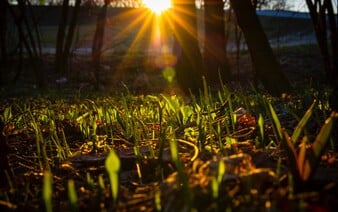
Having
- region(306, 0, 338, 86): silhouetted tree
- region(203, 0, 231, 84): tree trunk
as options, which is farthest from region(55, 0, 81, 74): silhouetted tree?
region(306, 0, 338, 86): silhouetted tree

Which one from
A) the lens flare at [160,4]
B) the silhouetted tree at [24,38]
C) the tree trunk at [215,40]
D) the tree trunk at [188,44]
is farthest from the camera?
the tree trunk at [215,40]

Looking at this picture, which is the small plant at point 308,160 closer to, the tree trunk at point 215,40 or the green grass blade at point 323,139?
the green grass blade at point 323,139

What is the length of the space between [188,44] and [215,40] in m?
5.62

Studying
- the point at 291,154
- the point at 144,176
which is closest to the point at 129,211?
the point at 291,154

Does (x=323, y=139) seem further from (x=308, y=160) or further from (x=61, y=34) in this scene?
(x=61, y=34)

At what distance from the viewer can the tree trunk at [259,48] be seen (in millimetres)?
5395

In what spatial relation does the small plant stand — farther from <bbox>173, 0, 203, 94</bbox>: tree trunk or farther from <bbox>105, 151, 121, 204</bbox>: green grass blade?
<bbox>173, 0, 203, 94</bbox>: tree trunk

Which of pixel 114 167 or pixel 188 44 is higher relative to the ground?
pixel 114 167

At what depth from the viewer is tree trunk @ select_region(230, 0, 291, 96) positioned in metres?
5.39

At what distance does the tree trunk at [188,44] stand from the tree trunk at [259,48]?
2631 mm

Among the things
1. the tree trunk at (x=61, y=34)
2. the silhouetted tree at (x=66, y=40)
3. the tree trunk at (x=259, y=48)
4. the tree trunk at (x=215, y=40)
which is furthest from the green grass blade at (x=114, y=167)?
the tree trunk at (x=61, y=34)

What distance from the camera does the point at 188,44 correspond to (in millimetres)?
9148

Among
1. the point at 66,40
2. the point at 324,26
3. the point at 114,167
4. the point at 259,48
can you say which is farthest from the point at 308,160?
the point at 66,40

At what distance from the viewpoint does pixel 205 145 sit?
83.7 inches
